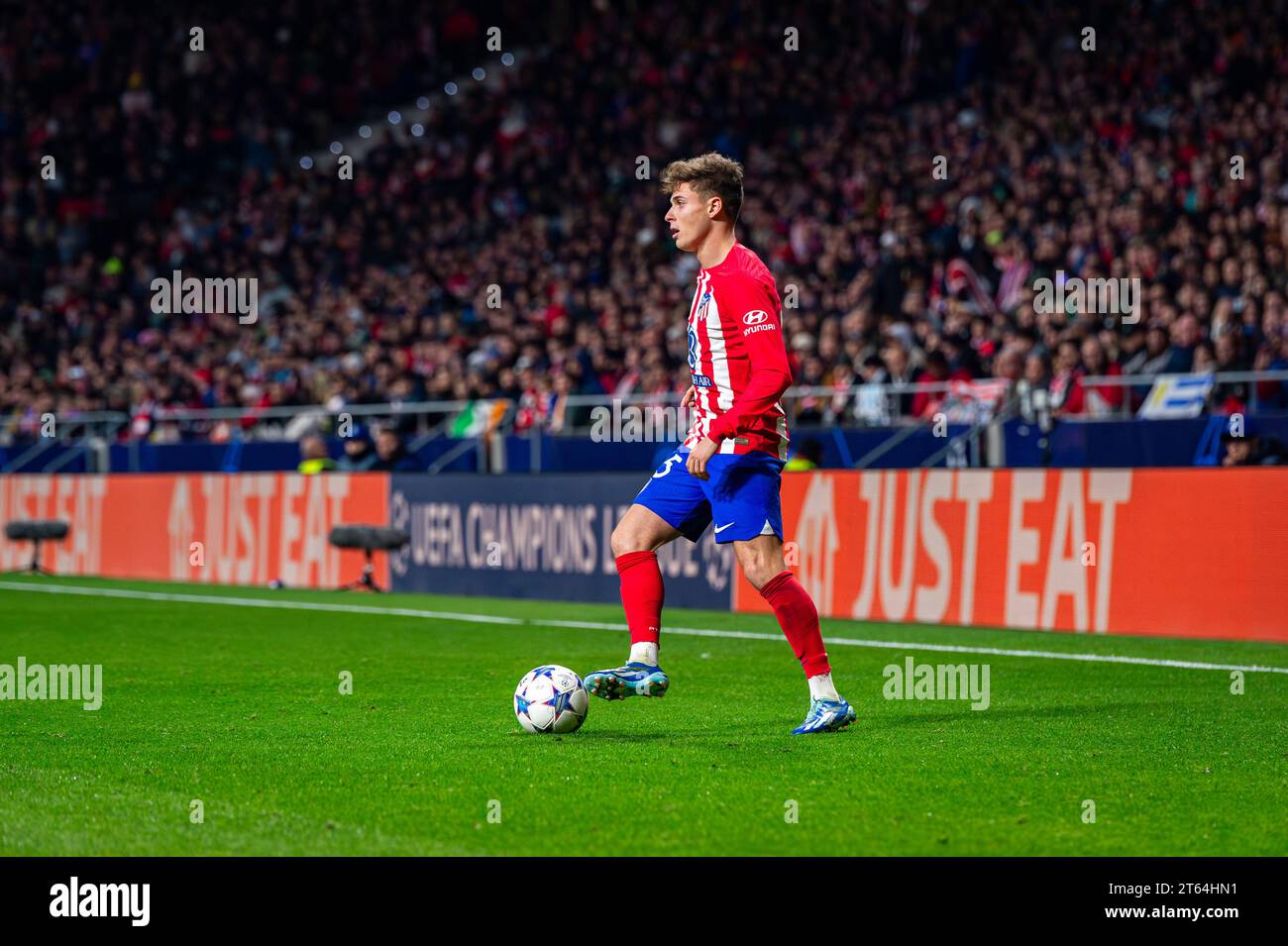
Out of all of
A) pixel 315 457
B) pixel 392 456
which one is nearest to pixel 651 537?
pixel 392 456

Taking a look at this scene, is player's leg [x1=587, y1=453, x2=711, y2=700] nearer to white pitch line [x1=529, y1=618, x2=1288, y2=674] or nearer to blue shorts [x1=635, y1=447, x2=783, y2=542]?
blue shorts [x1=635, y1=447, x2=783, y2=542]

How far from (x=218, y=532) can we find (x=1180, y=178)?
1132 cm

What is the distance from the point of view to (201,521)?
21375 mm

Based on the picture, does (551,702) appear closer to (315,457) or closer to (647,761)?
(647,761)

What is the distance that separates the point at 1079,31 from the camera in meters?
22.6

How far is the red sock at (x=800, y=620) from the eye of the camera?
7723mm

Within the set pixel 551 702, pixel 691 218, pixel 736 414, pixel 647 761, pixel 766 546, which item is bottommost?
pixel 647 761

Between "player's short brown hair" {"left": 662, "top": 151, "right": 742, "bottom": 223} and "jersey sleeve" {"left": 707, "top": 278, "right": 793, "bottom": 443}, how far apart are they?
15.4 inches

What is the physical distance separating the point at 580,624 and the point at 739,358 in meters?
7.26

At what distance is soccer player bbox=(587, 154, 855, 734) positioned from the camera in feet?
25.0

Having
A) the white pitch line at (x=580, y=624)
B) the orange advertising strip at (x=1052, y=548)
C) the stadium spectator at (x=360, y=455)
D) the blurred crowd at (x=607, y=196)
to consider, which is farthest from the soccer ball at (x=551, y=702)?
the stadium spectator at (x=360, y=455)
